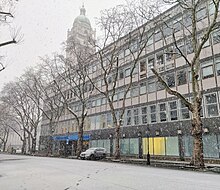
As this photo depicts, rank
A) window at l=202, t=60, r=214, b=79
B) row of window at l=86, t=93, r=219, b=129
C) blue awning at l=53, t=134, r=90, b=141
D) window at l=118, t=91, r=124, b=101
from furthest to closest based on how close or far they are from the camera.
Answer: blue awning at l=53, t=134, r=90, b=141
window at l=118, t=91, r=124, b=101
window at l=202, t=60, r=214, b=79
row of window at l=86, t=93, r=219, b=129

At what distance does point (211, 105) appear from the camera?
72.8 ft

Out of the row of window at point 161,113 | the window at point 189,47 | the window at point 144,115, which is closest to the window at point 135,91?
the row of window at point 161,113

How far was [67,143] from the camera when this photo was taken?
4375 cm

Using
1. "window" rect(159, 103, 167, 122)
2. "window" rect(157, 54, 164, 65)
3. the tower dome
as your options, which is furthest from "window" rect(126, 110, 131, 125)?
the tower dome

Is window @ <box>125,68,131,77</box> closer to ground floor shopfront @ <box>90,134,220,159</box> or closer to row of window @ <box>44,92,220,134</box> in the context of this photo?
row of window @ <box>44,92,220,134</box>

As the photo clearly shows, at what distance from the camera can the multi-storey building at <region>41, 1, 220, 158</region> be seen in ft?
72.3

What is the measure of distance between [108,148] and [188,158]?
13.5 m

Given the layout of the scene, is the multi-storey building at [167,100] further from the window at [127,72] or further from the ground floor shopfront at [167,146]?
the window at [127,72]

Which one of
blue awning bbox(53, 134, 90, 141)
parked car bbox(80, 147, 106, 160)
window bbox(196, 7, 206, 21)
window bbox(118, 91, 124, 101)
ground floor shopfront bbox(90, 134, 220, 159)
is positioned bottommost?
parked car bbox(80, 147, 106, 160)

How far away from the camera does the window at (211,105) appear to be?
21727 millimetres

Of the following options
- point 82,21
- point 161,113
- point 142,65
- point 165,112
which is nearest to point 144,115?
point 161,113

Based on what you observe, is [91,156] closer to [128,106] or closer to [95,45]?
[128,106]

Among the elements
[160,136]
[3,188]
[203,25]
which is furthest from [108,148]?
[3,188]

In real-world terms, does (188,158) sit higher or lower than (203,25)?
lower
